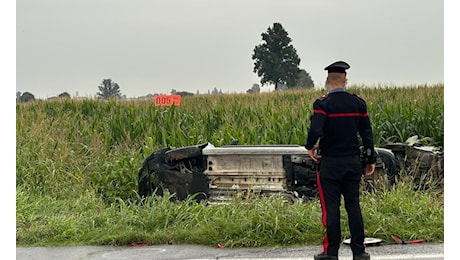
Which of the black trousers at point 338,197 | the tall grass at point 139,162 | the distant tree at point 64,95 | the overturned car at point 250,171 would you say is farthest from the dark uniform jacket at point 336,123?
the distant tree at point 64,95

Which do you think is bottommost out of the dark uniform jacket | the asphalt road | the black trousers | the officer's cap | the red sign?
the asphalt road

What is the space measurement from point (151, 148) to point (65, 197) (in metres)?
1.76

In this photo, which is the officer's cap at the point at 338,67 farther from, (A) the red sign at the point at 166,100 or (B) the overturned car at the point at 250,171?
(A) the red sign at the point at 166,100

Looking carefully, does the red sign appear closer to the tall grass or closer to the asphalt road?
the tall grass

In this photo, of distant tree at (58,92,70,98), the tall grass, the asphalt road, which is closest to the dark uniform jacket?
the asphalt road

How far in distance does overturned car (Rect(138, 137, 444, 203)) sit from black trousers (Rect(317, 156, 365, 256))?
7.30 ft

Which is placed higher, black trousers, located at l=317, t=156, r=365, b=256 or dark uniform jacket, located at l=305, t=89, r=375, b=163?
dark uniform jacket, located at l=305, t=89, r=375, b=163

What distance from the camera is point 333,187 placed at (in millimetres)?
4688

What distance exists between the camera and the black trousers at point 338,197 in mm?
4641

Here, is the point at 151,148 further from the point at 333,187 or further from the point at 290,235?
the point at 333,187

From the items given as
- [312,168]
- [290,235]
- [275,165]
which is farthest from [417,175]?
[290,235]

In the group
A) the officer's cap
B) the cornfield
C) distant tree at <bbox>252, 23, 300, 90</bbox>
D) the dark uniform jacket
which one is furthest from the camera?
distant tree at <bbox>252, 23, 300, 90</bbox>

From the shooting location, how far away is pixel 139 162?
28.5 feet

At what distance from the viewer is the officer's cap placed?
4703 mm
